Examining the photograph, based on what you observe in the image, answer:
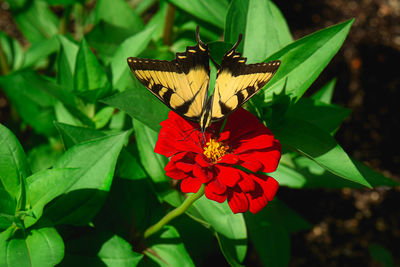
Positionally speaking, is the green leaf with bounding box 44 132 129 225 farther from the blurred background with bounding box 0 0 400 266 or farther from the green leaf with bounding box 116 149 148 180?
the blurred background with bounding box 0 0 400 266

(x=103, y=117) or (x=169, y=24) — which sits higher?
(x=169, y=24)

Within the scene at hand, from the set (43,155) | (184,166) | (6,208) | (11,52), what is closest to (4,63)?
(11,52)

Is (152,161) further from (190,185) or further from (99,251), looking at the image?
(190,185)

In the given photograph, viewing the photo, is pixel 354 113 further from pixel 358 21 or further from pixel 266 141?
pixel 266 141

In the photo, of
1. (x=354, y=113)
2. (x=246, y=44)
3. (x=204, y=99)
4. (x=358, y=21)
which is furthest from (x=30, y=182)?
(x=358, y=21)

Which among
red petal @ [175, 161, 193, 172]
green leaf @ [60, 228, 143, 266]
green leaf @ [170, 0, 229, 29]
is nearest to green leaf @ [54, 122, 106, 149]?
green leaf @ [60, 228, 143, 266]
